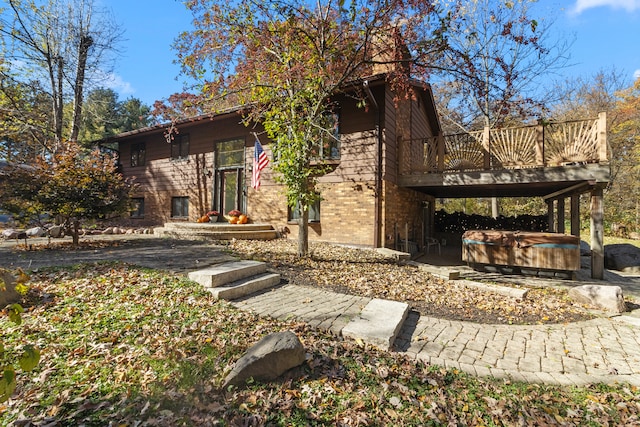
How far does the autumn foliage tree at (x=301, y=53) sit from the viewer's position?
721 cm

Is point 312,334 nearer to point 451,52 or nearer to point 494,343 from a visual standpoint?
point 494,343

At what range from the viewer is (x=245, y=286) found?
5012mm

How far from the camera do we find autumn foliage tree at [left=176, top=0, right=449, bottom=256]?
721cm

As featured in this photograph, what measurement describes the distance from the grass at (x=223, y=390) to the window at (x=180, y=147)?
11704 mm

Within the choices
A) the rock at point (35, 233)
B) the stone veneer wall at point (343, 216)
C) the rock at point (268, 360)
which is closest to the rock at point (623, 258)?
the stone veneer wall at point (343, 216)

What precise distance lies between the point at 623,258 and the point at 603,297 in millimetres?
6756

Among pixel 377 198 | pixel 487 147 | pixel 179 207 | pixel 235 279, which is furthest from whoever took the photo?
pixel 179 207

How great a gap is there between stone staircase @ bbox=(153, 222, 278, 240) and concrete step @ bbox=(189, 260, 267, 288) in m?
4.62

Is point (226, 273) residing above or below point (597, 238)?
below

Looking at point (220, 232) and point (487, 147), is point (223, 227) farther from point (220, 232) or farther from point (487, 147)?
point (487, 147)

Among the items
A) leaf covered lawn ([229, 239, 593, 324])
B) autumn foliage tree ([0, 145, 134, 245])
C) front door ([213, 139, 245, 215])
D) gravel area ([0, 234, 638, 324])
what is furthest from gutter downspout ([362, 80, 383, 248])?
autumn foliage tree ([0, 145, 134, 245])

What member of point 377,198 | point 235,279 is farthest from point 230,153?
point 235,279

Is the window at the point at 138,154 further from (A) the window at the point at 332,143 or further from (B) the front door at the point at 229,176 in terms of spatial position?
(A) the window at the point at 332,143

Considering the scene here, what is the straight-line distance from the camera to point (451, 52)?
7.49 metres
